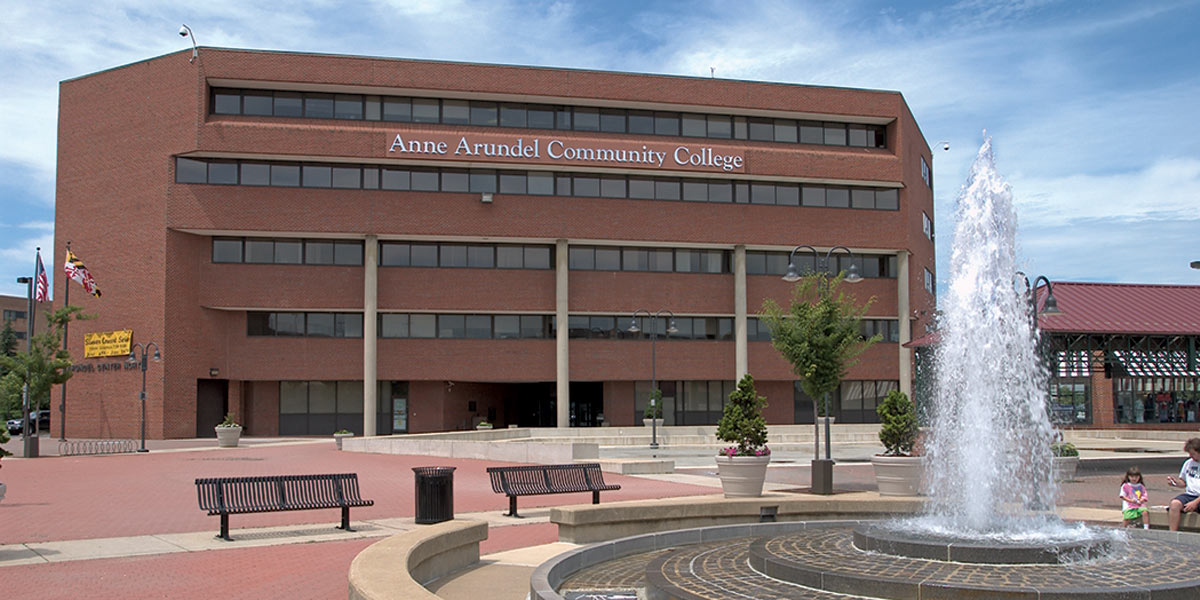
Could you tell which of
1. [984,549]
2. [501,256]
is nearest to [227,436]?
[501,256]

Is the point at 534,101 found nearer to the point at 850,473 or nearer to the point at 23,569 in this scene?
the point at 850,473

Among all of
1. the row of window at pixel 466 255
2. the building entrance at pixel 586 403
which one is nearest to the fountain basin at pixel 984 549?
the row of window at pixel 466 255

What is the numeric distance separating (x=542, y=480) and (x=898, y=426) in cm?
688

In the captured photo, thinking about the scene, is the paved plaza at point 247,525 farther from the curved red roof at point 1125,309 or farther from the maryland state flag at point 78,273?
the maryland state flag at point 78,273

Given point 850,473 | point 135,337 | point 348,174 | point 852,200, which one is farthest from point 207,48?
point 850,473

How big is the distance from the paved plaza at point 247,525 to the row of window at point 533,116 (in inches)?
904

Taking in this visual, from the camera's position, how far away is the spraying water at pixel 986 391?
12.1 m

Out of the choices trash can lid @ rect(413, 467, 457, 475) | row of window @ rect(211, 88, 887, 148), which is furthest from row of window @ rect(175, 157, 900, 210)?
trash can lid @ rect(413, 467, 457, 475)

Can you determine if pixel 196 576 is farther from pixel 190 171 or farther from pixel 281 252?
pixel 190 171

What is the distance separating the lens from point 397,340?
49.6m

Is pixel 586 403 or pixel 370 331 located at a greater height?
pixel 370 331

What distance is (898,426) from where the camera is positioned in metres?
18.8

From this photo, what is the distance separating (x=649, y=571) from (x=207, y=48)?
44282 millimetres

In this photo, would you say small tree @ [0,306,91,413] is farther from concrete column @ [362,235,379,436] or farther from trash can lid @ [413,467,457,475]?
trash can lid @ [413,467,457,475]
